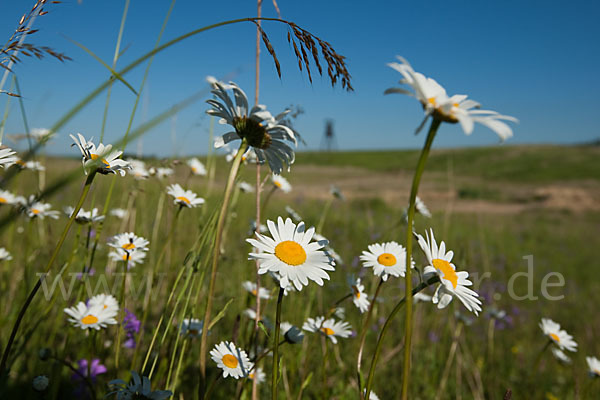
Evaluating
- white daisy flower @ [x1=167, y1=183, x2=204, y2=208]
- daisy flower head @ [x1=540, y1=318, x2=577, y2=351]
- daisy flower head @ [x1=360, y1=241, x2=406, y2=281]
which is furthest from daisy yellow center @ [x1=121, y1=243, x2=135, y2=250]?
daisy flower head @ [x1=540, y1=318, x2=577, y2=351]

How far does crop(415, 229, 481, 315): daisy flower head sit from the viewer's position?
0.59 meters

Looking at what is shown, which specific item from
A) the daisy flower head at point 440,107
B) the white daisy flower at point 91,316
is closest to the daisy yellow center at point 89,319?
the white daisy flower at point 91,316

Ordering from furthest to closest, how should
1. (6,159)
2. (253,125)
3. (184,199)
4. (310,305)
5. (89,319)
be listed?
(310,305), (184,199), (89,319), (253,125), (6,159)

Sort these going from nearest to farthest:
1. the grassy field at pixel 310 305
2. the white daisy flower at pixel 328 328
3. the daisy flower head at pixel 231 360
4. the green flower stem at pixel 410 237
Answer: the green flower stem at pixel 410 237, the daisy flower head at pixel 231 360, the white daisy flower at pixel 328 328, the grassy field at pixel 310 305

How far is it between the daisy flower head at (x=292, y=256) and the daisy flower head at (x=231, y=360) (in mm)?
284

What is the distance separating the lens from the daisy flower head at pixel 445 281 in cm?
59

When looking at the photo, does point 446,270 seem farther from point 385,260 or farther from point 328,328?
point 328,328

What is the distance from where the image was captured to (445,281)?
58 cm

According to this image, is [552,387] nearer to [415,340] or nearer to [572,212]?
[415,340]

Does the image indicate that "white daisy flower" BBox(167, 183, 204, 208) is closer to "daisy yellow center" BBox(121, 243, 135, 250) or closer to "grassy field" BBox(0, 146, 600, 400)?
"grassy field" BBox(0, 146, 600, 400)

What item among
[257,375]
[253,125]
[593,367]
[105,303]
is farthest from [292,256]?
[593,367]

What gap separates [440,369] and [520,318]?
1703 millimetres

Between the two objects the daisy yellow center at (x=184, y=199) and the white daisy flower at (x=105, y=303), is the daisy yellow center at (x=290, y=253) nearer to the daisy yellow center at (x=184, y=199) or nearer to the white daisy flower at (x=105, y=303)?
the daisy yellow center at (x=184, y=199)

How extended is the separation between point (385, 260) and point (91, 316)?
897 millimetres
